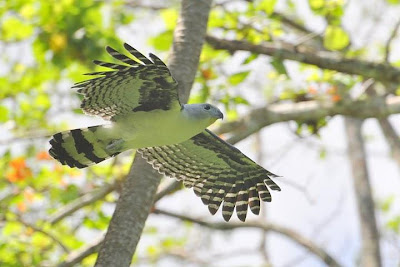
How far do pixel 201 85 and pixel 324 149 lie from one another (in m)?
3.94

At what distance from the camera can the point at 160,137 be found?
4504mm

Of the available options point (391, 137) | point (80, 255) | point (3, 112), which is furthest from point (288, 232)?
point (80, 255)

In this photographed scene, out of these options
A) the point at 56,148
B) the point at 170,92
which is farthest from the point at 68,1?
the point at 170,92

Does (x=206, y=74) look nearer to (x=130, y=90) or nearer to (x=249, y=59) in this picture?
(x=249, y=59)

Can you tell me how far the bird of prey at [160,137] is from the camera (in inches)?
163

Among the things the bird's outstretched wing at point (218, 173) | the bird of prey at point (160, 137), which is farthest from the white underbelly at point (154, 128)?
the bird's outstretched wing at point (218, 173)

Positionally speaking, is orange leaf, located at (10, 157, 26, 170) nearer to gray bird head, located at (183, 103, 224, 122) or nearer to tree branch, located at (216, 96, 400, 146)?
tree branch, located at (216, 96, 400, 146)

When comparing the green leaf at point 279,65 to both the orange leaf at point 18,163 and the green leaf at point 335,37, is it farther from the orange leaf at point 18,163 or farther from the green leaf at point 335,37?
the orange leaf at point 18,163

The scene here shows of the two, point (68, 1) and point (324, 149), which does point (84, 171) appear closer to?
point (68, 1)

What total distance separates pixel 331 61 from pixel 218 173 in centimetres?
140

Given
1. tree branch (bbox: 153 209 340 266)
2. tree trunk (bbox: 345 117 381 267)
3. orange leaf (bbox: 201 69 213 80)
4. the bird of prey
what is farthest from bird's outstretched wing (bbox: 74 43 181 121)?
tree trunk (bbox: 345 117 381 267)

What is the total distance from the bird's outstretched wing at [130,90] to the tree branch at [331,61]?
1539 millimetres

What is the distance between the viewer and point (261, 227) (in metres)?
7.63

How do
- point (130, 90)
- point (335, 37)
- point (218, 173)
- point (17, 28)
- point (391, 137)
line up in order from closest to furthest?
point (130, 90)
point (218, 173)
point (335, 37)
point (17, 28)
point (391, 137)
